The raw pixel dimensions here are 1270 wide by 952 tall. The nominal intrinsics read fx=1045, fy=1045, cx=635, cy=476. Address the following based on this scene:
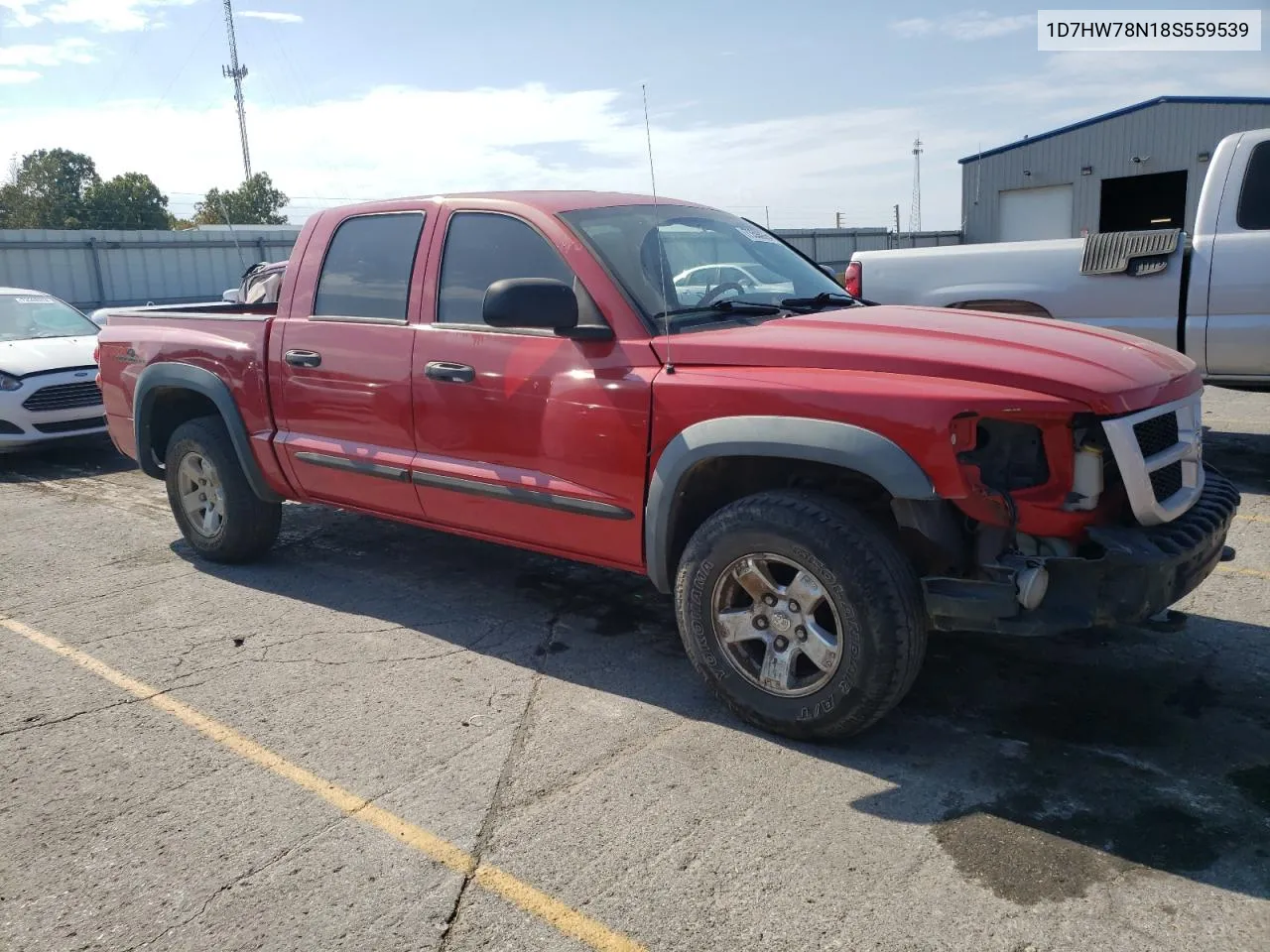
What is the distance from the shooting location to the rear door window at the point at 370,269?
4.80 meters

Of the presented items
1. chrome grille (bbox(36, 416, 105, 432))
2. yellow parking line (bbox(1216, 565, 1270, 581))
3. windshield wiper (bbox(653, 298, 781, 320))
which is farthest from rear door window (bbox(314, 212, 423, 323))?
chrome grille (bbox(36, 416, 105, 432))

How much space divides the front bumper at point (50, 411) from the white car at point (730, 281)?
22.6ft

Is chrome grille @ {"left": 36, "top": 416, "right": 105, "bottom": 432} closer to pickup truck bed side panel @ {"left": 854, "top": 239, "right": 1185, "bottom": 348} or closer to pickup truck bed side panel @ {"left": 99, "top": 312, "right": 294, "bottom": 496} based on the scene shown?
pickup truck bed side panel @ {"left": 99, "top": 312, "right": 294, "bottom": 496}

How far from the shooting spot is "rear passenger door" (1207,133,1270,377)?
6.70 meters

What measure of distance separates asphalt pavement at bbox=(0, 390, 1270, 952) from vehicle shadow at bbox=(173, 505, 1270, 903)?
13 mm

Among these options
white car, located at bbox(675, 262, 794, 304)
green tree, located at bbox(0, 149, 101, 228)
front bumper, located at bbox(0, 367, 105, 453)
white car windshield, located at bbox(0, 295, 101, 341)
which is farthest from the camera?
green tree, located at bbox(0, 149, 101, 228)

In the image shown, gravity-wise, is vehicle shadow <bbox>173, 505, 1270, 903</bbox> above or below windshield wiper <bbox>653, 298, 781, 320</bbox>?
below

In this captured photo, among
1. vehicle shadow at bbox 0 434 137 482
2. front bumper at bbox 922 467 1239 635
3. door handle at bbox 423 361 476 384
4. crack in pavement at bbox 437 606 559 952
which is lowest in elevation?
crack in pavement at bbox 437 606 559 952

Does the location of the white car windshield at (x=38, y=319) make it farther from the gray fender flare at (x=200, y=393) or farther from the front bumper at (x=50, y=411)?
the gray fender flare at (x=200, y=393)

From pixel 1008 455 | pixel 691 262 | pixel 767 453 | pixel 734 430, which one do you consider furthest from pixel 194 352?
pixel 1008 455

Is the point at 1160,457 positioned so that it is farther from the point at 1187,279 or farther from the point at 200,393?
the point at 200,393

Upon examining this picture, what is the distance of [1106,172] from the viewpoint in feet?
94.6

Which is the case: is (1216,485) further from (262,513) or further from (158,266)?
(158,266)

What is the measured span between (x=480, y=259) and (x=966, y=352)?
7.10ft
